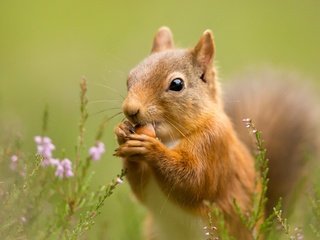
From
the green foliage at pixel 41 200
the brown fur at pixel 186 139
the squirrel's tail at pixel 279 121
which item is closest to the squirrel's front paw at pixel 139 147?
the brown fur at pixel 186 139

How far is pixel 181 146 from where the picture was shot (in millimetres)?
3496

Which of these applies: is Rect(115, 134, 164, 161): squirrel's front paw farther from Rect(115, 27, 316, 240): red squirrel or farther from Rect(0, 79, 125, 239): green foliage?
A: Rect(0, 79, 125, 239): green foliage

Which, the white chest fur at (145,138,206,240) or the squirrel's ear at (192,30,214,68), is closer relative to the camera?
the white chest fur at (145,138,206,240)

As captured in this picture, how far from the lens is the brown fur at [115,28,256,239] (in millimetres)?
3350

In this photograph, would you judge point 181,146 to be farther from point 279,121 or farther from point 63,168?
point 279,121

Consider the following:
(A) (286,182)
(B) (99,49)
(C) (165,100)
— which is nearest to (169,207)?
(C) (165,100)

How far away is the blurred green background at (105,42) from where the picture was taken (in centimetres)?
646

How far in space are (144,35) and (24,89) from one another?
2.61 m

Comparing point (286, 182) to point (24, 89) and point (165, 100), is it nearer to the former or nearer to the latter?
point (165, 100)

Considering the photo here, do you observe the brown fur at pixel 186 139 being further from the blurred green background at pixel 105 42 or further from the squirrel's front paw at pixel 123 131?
the blurred green background at pixel 105 42

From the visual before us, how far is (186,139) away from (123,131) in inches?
12.0

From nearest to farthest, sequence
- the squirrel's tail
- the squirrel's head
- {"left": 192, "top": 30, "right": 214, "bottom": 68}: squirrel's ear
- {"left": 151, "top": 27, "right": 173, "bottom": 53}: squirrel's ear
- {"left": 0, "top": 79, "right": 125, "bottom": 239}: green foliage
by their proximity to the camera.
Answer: {"left": 0, "top": 79, "right": 125, "bottom": 239}: green foliage, the squirrel's head, {"left": 192, "top": 30, "right": 214, "bottom": 68}: squirrel's ear, {"left": 151, "top": 27, "right": 173, "bottom": 53}: squirrel's ear, the squirrel's tail

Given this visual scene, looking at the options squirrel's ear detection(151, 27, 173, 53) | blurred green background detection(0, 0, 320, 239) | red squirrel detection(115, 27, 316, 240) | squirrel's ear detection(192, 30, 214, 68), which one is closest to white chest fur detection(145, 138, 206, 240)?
red squirrel detection(115, 27, 316, 240)

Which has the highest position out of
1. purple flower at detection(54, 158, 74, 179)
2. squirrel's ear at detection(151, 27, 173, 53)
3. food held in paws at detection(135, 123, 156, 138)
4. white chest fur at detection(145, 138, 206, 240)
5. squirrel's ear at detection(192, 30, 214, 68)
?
squirrel's ear at detection(151, 27, 173, 53)
